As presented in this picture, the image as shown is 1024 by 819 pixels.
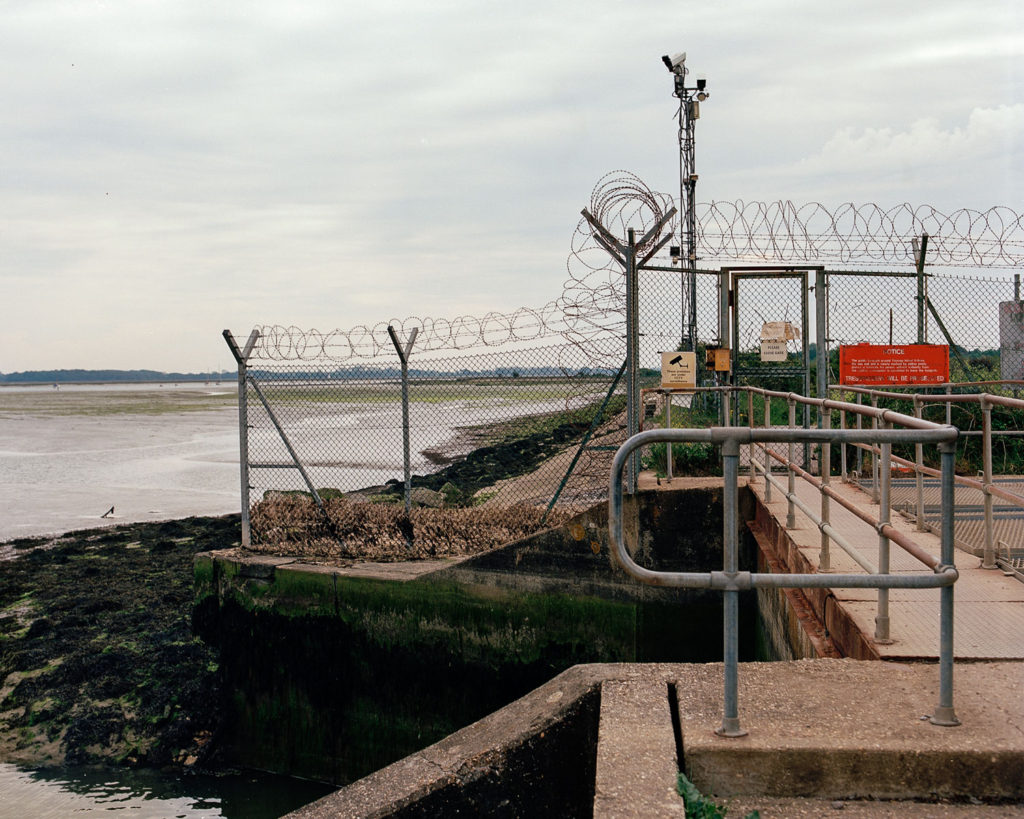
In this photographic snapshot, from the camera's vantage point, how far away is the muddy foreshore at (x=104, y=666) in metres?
8.09

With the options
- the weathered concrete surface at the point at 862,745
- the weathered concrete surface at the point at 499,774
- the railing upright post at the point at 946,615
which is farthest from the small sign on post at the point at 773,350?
the railing upright post at the point at 946,615

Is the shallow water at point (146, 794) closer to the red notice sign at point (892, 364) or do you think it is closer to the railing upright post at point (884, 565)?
the railing upright post at point (884, 565)

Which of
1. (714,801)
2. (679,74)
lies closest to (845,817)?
(714,801)

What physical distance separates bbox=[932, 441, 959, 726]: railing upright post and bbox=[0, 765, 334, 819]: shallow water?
226 inches

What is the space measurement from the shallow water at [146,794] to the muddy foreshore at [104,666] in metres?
0.23

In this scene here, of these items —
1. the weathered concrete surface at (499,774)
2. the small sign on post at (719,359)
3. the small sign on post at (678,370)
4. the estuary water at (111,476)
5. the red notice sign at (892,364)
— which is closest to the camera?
the weathered concrete surface at (499,774)

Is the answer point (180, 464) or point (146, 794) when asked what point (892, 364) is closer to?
point (146, 794)

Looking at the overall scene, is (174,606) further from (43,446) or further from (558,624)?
(43,446)

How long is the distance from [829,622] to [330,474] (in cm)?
1984

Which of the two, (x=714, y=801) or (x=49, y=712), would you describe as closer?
(x=714, y=801)

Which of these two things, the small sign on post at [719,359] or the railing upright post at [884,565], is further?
the small sign on post at [719,359]

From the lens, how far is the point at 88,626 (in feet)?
34.7

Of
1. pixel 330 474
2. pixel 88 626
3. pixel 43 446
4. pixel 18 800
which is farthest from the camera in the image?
pixel 43 446

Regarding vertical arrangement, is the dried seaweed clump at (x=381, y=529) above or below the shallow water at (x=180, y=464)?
above
